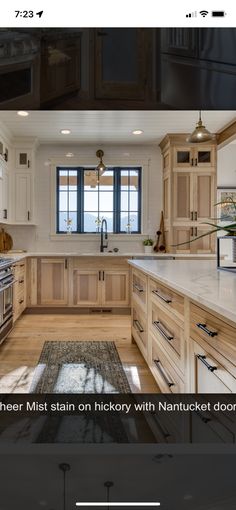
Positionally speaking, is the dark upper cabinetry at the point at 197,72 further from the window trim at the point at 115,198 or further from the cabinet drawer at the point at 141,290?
the window trim at the point at 115,198

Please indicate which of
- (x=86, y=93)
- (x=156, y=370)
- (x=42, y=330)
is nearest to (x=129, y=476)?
(x=86, y=93)

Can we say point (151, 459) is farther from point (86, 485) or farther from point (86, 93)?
point (86, 93)

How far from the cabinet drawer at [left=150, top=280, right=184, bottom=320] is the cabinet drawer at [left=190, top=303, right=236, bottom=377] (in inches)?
4.5

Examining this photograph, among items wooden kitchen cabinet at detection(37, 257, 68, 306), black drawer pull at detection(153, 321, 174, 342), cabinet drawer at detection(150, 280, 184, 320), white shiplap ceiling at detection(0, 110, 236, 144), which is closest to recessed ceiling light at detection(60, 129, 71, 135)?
white shiplap ceiling at detection(0, 110, 236, 144)

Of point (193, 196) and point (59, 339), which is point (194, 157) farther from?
point (59, 339)

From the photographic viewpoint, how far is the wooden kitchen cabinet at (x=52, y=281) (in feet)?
9.85

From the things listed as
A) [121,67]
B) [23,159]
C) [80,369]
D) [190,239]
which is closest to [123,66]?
[121,67]

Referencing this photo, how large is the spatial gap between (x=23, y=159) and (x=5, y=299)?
5.01ft

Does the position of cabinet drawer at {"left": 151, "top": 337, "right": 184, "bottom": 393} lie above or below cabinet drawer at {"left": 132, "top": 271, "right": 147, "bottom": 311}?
below

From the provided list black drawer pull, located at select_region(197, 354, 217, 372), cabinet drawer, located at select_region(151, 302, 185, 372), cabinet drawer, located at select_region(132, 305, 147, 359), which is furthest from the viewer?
cabinet drawer, located at select_region(132, 305, 147, 359)

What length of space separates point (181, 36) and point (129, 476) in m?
0.57

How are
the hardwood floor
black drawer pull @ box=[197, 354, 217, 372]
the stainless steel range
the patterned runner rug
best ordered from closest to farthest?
black drawer pull @ box=[197, 354, 217, 372] < the patterned runner rug < the hardwood floor < the stainless steel range

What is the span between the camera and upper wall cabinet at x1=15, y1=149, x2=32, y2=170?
3.10 meters
